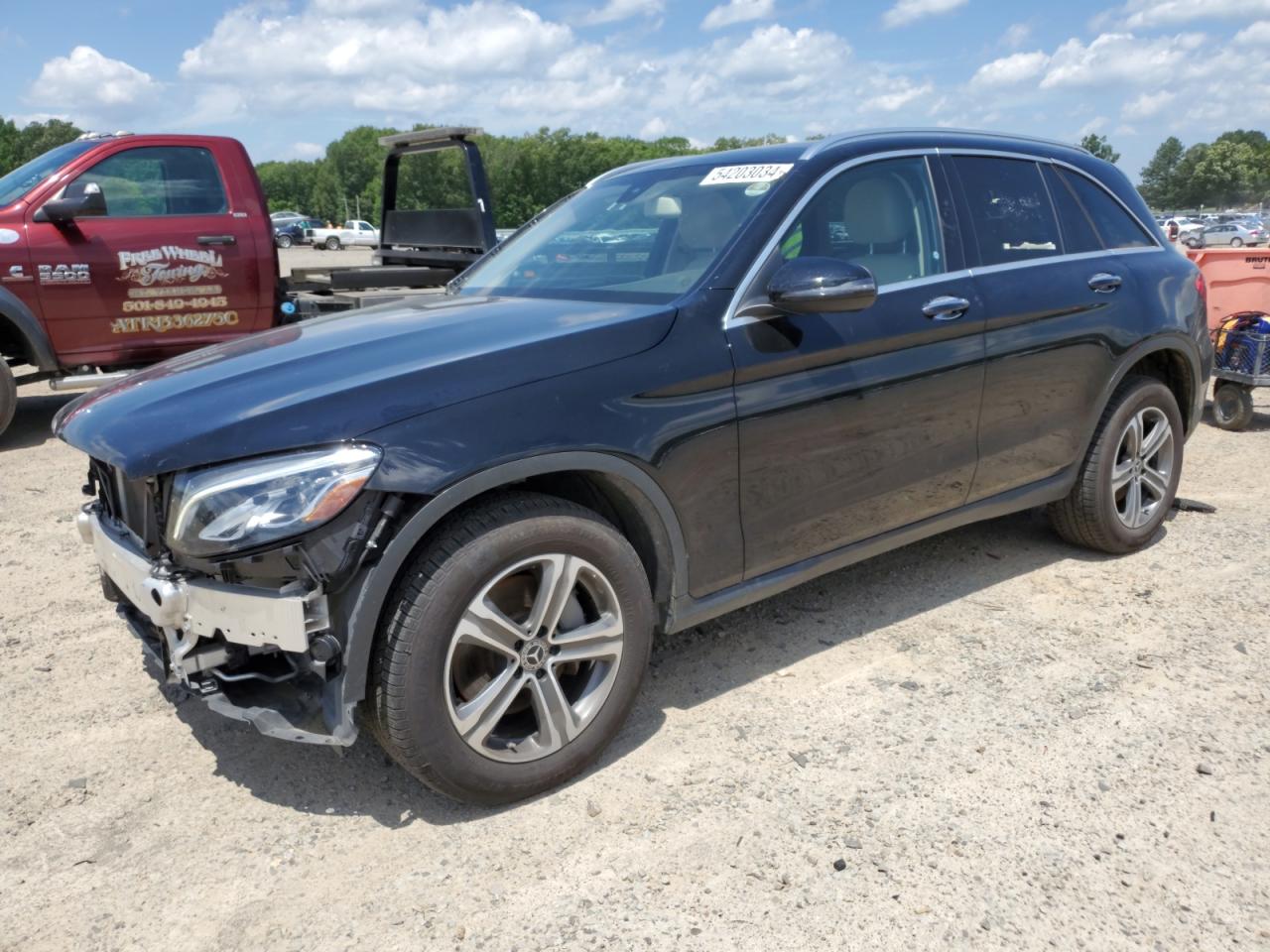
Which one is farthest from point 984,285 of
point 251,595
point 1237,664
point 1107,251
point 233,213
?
point 233,213

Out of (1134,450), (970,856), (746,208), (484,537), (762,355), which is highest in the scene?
(746,208)

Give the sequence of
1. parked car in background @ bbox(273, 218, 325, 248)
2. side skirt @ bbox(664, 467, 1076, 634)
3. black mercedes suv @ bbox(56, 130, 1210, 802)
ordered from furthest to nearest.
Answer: parked car in background @ bbox(273, 218, 325, 248), side skirt @ bbox(664, 467, 1076, 634), black mercedes suv @ bbox(56, 130, 1210, 802)

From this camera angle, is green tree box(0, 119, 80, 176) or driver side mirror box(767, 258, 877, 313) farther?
green tree box(0, 119, 80, 176)

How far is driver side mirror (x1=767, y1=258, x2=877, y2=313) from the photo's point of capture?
3023mm

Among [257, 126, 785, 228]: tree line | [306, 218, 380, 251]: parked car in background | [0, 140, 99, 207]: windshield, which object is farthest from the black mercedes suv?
[257, 126, 785, 228]: tree line

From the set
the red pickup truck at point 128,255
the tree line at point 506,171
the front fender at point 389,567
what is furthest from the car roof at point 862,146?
the tree line at point 506,171

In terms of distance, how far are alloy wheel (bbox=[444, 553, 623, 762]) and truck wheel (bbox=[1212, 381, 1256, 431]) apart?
6428 mm

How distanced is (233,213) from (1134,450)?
6.34 meters

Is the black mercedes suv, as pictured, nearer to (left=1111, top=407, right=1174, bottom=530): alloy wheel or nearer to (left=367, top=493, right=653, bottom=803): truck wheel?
(left=367, top=493, right=653, bottom=803): truck wheel

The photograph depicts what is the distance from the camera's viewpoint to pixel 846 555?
11.6ft

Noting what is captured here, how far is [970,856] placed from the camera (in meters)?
2.57

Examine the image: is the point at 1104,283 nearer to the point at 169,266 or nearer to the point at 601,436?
the point at 601,436

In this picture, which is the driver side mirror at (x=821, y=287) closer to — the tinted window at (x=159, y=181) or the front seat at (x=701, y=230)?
the front seat at (x=701, y=230)

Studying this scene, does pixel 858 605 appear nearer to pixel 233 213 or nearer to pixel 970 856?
pixel 970 856
